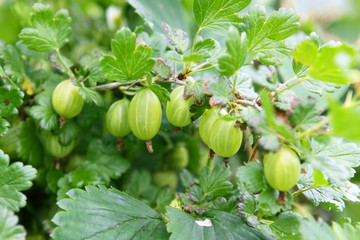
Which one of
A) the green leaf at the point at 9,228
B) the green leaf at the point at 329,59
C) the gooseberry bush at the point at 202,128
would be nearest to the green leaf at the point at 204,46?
the gooseberry bush at the point at 202,128

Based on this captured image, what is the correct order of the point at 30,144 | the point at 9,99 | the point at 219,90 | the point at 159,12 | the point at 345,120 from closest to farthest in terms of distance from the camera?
the point at 345,120 < the point at 219,90 < the point at 9,99 < the point at 30,144 < the point at 159,12

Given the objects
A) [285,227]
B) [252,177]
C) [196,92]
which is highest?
[196,92]

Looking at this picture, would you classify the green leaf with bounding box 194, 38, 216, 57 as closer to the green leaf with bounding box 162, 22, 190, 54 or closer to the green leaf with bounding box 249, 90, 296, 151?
the green leaf with bounding box 162, 22, 190, 54

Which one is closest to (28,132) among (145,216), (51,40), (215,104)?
(51,40)

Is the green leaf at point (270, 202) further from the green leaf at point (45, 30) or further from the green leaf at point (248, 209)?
the green leaf at point (45, 30)

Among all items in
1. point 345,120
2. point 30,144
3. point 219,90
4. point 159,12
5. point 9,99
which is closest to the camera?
point 345,120

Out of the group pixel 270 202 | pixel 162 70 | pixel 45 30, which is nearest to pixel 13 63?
pixel 45 30

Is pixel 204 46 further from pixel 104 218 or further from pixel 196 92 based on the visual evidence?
pixel 104 218
